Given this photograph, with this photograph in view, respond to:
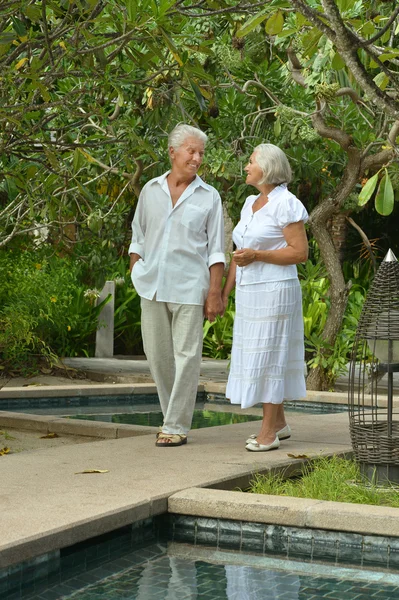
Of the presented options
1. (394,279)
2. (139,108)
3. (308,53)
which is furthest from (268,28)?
(139,108)

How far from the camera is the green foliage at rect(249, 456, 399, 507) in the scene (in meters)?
4.46

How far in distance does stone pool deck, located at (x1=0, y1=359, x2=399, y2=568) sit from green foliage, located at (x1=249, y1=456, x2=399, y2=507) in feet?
0.50

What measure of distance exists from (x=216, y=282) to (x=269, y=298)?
37 centimetres

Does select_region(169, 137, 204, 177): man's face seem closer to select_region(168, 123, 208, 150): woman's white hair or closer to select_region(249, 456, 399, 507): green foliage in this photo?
select_region(168, 123, 208, 150): woman's white hair

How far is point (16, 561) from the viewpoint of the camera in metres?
3.48

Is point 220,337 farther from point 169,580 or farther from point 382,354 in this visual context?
point 169,580

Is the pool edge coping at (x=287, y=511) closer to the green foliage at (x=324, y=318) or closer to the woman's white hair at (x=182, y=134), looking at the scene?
the woman's white hair at (x=182, y=134)

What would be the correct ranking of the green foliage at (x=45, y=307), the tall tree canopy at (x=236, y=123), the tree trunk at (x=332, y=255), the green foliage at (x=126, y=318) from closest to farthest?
1. the tall tree canopy at (x=236, y=123)
2. the tree trunk at (x=332, y=255)
3. the green foliage at (x=45, y=307)
4. the green foliage at (x=126, y=318)

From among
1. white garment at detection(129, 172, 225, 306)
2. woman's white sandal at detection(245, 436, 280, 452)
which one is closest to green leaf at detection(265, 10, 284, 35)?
white garment at detection(129, 172, 225, 306)

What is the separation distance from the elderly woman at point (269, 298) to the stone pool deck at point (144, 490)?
1.11 ft

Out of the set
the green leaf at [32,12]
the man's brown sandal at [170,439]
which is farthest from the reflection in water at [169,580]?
the green leaf at [32,12]

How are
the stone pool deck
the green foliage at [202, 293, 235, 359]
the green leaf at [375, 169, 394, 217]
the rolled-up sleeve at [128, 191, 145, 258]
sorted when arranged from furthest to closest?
the green foliage at [202, 293, 235, 359] → the rolled-up sleeve at [128, 191, 145, 258] → the stone pool deck → the green leaf at [375, 169, 394, 217]

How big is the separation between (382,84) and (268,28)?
717 millimetres

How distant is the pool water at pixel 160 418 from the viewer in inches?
315
